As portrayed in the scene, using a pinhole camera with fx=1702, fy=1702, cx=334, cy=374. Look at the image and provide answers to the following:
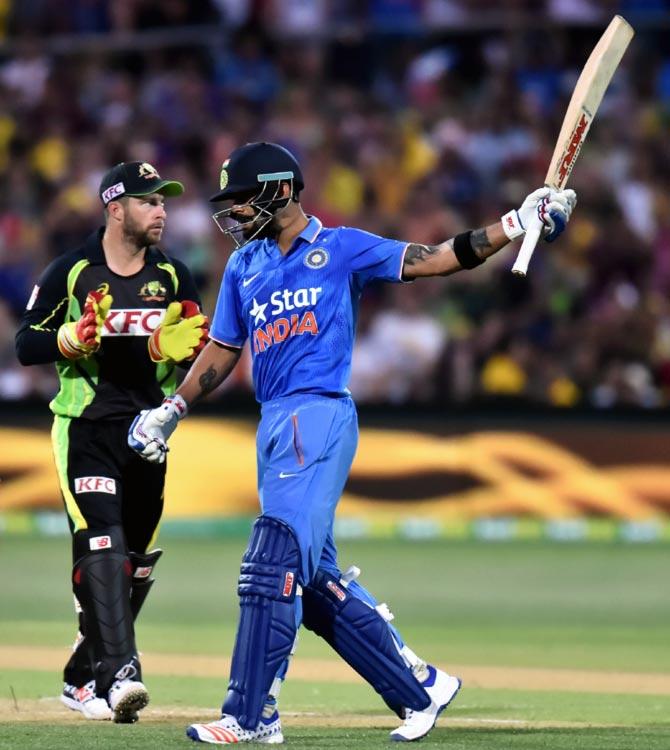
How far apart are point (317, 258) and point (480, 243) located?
61 centimetres

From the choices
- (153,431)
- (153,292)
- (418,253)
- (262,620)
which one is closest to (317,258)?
(418,253)

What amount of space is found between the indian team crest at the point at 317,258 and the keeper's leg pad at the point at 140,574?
1568 mm

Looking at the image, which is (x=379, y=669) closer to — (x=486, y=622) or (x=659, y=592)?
(x=486, y=622)

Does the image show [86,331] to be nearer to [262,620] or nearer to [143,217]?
[143,217]

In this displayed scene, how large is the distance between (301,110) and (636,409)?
15.9 feet

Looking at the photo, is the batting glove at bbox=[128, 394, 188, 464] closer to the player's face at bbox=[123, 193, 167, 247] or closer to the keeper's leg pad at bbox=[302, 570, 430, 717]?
the keeper's leg pad at bbox=[302, 570, 430, 717]

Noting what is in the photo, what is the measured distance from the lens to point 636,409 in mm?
13742

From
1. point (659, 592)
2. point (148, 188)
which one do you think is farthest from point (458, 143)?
point (148, 188)

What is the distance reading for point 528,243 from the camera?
5.73m

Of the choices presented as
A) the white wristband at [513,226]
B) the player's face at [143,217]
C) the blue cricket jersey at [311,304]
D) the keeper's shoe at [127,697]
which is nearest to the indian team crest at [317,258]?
the blue cricket jersey at [311,304]

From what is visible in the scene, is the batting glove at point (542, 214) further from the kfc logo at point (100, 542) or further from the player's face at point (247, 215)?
the kfc logo at point (100, 542)

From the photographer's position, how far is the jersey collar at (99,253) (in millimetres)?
6867

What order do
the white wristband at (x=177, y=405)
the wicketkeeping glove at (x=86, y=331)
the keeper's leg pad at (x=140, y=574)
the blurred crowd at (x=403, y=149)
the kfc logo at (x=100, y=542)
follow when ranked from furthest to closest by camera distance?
the blurred crowd at (x=403, y=149)
the keeper's leg pad at (x=140, y=574)
the kfc logo at (x=100, y=542)
the wicketkeeping glove at (x=86, y=331)
the white wristband at (x=177, y=405)

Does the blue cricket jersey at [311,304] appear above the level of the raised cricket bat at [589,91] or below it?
below
